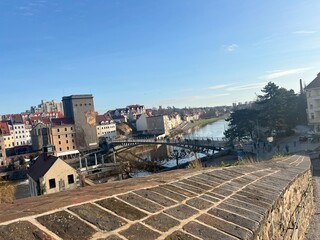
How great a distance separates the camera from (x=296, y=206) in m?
4.95

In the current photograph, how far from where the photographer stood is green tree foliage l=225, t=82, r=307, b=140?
4269cm

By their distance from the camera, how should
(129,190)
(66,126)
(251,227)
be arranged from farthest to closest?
(66,126) < (129,190) < (251,227)

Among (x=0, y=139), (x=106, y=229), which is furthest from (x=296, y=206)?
(x=0, y=139)

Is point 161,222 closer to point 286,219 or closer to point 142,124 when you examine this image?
point 286,219

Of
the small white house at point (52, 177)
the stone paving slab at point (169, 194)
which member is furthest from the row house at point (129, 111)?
the stone paving slab at point (169, 194)

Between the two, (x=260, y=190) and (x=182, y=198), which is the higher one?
(x=182, y=198)

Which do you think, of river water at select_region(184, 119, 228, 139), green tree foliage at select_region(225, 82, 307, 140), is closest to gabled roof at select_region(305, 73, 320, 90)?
green tree foliage at select_region(225, 82, 307, 140)

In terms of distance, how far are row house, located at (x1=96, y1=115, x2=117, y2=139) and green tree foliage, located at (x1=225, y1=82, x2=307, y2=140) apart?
171 feet

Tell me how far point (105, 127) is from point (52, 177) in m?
69.0

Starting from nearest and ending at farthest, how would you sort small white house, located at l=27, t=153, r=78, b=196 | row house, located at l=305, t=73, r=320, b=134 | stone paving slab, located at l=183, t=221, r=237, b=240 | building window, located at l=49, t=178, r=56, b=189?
stone paving slab, located at l=183, t=221, r=237, b=240 < small white house, located at l=27, t=153, r=78, b=196 < building window, located at l=49, t=178, r=56, b=189 < row house, located at l=305, t=73, r=320, b=134

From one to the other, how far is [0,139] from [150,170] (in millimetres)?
31791

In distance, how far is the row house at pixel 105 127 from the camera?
9078cm

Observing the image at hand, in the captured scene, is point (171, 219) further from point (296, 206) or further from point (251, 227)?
point (296, 206)

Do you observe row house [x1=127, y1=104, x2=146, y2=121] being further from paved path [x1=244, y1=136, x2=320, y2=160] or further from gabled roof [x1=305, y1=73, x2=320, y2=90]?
paved path [x1=244, y1=136, x2=320, y2=160]
